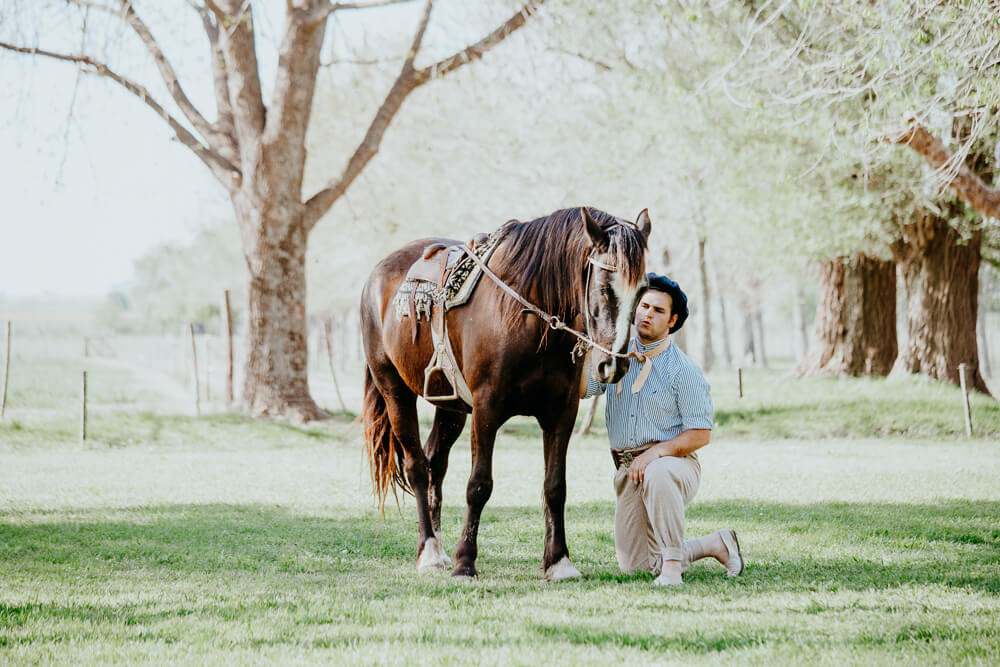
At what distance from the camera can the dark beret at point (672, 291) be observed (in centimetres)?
538

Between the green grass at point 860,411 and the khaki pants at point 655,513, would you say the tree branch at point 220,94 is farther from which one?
the khaki pants at point 655,513

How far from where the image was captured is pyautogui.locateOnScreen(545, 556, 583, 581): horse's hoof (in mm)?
5230

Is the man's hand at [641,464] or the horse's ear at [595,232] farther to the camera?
the man's hand at [641,464]

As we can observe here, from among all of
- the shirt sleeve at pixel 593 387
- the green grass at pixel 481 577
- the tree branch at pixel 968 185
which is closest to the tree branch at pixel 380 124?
the green grass at pixel 481 577

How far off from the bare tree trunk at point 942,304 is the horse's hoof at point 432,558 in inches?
574

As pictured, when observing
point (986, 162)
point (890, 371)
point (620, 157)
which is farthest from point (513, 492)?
point (620, 157)

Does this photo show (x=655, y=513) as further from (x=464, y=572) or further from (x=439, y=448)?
(x=439, y=448)

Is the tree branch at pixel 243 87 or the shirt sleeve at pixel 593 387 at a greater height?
the tree branch at pixel 243 87

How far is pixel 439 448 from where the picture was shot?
640 centimetres

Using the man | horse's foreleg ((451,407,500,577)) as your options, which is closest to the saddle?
horse's foreleg ((451,407,500,577))

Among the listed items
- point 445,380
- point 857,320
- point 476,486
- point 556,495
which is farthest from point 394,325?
point 857,320

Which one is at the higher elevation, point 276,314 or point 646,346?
point 276,314

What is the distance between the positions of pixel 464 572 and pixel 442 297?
164 centimetres

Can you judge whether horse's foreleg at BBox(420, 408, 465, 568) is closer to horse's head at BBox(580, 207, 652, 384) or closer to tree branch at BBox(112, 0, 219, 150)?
horse's head at BBox(580, 207, 652, 384)
